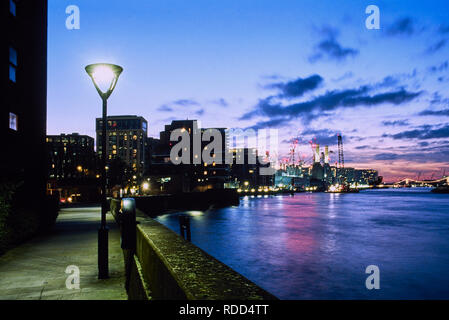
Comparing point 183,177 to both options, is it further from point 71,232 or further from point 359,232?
point 71,232

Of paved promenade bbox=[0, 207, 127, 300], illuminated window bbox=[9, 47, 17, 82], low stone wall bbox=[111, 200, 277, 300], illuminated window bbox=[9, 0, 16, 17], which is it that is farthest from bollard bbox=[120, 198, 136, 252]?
illuminated window bbox=[9, 0, 16, 17]

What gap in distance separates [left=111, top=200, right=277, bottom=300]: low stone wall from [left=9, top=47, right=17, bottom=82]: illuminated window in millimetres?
17868

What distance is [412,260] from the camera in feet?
100

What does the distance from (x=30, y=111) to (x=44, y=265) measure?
1518 cm

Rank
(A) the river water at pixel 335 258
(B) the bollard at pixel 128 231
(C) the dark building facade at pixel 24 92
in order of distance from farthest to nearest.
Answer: (A) the river water at pixel 335 258 → (C) the dark building facade at pixel 24 92 → (B) the bollard at pixel 128 231

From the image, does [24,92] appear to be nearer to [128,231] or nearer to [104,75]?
[104,75]

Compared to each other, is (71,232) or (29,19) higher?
(29,19)

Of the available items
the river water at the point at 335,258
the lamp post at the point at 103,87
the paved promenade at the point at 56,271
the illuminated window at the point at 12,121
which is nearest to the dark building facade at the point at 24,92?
the illuminated window at the point at 12,121

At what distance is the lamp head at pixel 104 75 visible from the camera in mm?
9812

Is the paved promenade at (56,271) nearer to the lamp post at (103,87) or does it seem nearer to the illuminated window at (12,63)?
the lamp post at (103,87)

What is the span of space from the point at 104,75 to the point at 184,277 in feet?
23.6

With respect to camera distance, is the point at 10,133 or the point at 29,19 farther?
the point at 29,19
